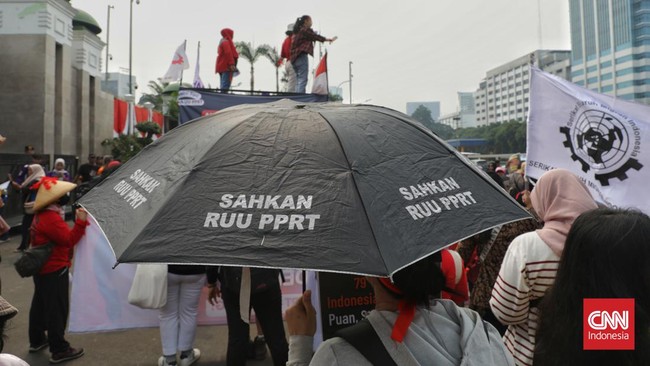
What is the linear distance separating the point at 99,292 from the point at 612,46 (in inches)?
4335

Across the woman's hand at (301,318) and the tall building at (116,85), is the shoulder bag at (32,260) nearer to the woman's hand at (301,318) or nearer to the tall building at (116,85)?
the woman's hand at (301,318)

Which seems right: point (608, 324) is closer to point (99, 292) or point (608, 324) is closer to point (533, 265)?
point (533, 265)

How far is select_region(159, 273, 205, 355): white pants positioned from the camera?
158 inches

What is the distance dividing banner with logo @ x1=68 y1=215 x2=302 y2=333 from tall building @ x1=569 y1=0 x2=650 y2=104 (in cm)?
9186

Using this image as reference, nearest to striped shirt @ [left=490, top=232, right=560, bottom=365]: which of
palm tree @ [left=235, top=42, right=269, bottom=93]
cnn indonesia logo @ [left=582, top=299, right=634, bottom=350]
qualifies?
cnn indonesia logo @ [left=582, top=299, right=634, bottom=350]

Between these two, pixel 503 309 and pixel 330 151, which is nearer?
pixel 330 151

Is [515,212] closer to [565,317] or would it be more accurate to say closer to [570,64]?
[565,317]

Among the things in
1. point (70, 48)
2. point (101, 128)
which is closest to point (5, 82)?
point (70, 48)

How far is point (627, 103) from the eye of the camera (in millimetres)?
4062

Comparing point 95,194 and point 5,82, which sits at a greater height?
point 5,82

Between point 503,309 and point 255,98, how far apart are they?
4.09 metres

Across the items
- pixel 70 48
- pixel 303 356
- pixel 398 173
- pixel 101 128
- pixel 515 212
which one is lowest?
pixel 303 356

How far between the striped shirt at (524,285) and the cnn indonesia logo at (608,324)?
71 centimetres

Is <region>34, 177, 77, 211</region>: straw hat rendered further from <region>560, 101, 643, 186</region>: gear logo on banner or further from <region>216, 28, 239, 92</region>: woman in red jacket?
<region>560, 101, 643, 186</region>: gear logo on banner
